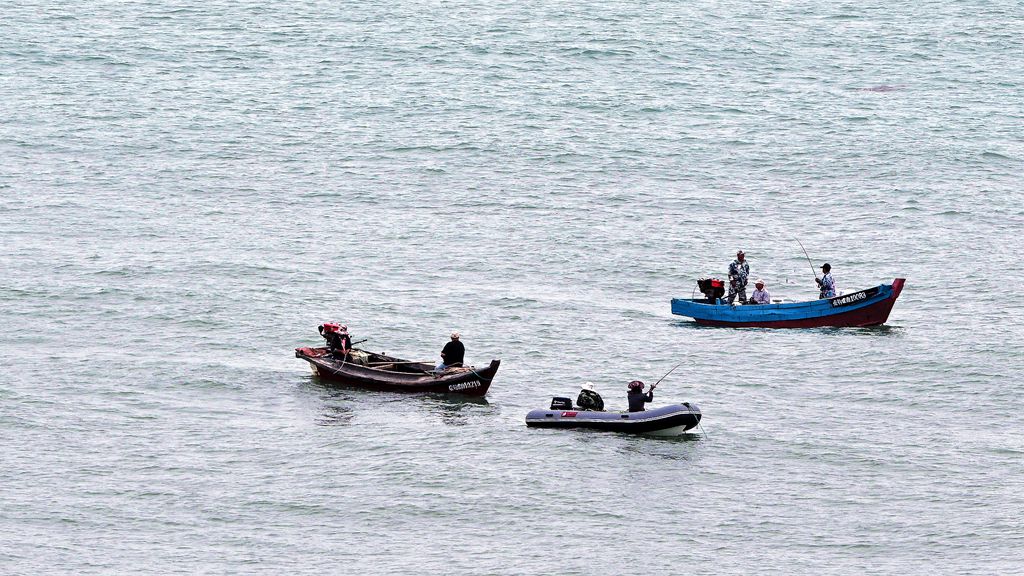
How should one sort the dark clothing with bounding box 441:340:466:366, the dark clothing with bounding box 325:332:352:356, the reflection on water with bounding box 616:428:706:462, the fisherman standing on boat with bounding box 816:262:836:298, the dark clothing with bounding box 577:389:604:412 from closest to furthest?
1. the reflection on water with bounding box 616:428:706:462
2. the dark clothing with bounding box 577:389:604:412
3. the dark clothing with bounding box 441:340:466:366
4. the dark clothing with bounding box 325:332:352:356
5. the fisherman standing on boat with bounding box 816:262:836:298

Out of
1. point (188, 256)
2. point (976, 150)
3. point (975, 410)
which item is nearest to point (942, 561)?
point (975, 410)

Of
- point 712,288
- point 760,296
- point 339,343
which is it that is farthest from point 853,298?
point 339,343

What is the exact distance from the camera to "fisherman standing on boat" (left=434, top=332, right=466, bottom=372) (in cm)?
4125

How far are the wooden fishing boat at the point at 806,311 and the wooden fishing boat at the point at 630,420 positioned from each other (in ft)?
35.0

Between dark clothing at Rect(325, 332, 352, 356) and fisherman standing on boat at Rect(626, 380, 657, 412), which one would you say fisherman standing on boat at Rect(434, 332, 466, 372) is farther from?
fisherman standing on boat at Rect(626, 380, 657, 412)

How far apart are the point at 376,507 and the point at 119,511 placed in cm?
539

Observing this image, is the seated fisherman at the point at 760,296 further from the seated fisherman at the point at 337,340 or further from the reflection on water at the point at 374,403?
the seated fisherman at the point at 337,340

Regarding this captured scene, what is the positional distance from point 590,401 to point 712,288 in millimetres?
11551

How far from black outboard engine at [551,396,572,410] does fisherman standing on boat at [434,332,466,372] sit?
3.61 meters

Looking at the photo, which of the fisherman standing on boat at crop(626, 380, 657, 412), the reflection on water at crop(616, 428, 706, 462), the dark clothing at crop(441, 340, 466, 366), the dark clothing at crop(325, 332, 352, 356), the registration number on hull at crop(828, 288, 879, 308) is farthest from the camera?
the registration number on hull at crop(828, 288, 879, 308)

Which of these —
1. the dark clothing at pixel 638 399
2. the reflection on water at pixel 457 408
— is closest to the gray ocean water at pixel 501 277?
the reflection on water at pixel 457 408

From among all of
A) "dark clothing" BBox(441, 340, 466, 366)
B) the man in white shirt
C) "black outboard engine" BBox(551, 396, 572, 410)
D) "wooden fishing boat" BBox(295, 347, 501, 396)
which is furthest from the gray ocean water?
"dark clothing" BBox(441, 340, 466, 366)

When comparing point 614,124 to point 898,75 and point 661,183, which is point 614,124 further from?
point 898,75

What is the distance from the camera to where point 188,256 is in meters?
56.5
